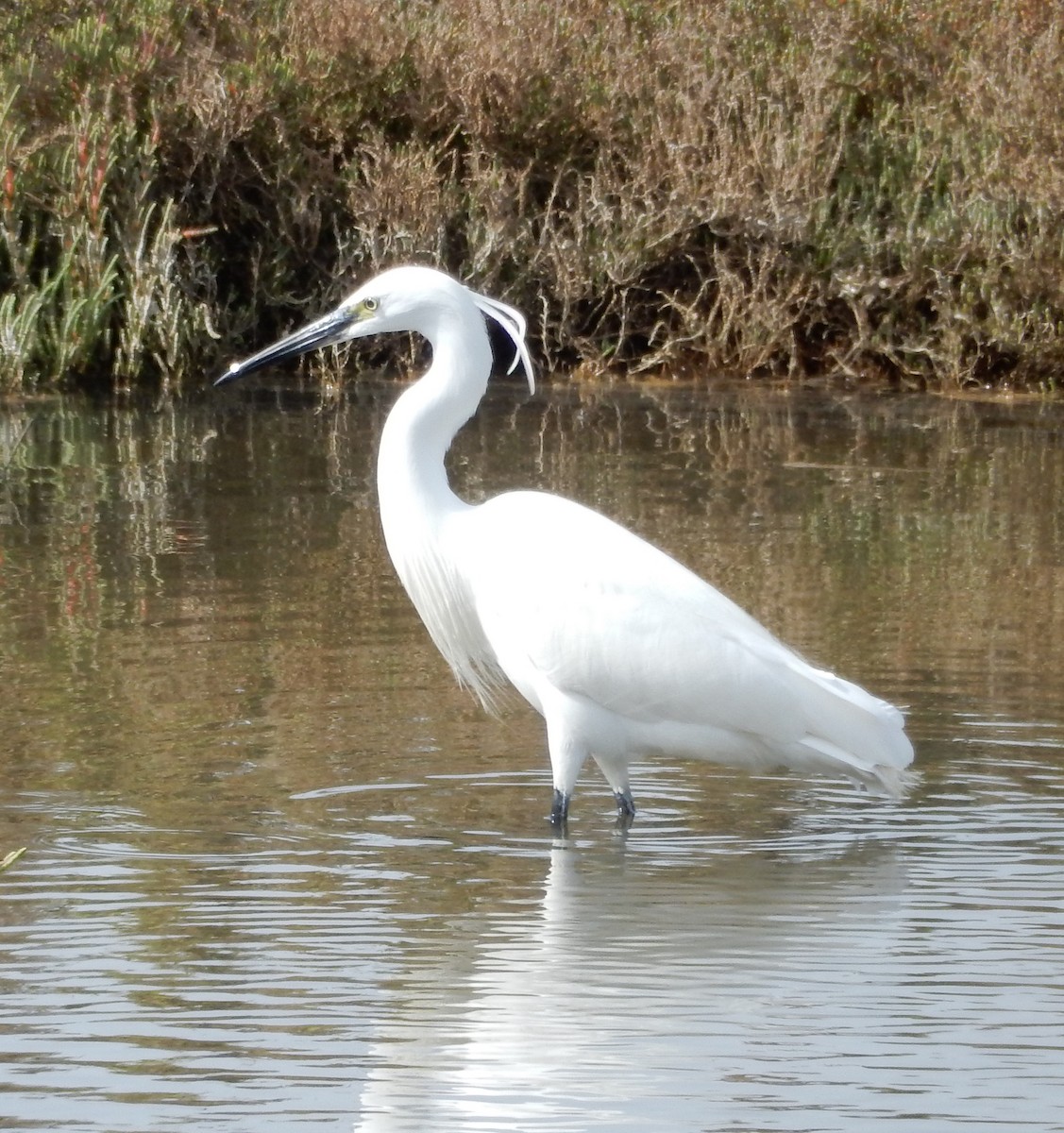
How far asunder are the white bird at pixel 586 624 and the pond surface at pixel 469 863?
21 centimetres

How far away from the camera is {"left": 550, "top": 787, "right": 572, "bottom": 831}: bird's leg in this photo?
527cm

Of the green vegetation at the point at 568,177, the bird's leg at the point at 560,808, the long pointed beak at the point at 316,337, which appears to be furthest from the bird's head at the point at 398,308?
the green vegetation at the point at 568,177

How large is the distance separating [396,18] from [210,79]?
59.2 inches

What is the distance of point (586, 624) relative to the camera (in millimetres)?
5336

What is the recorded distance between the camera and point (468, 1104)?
11.4ft

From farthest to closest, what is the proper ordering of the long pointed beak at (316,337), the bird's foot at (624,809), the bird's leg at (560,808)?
the long pointed beak at (316,337) < the bird's foot at (624,809) < the bird's leg at (560,808)

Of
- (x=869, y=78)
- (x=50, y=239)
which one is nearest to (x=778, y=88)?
(x=869, y=78)

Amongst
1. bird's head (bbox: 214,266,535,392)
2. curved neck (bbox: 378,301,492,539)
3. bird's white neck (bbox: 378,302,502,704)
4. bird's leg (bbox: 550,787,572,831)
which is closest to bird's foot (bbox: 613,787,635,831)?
bird's leg (bbox: 550,787,572,831)

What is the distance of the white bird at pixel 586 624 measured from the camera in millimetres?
5328

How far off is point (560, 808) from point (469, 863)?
0.44m

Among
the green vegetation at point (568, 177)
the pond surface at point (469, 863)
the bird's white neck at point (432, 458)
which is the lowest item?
the pond surface at point (469, 863)

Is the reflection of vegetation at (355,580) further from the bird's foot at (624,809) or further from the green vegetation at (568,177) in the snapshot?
the green vegetation at (568,177)

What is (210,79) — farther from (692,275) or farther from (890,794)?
(890,794)

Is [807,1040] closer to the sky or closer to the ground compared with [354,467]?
closer to the ground
